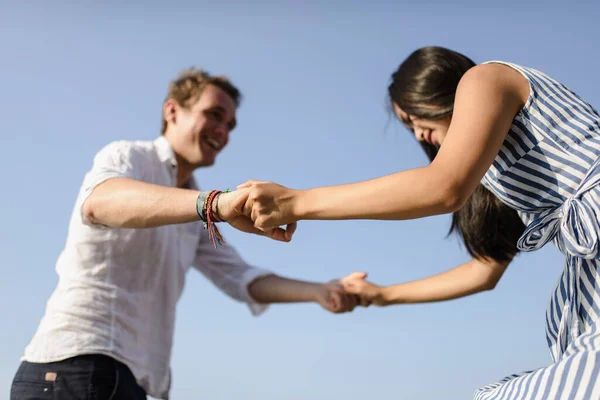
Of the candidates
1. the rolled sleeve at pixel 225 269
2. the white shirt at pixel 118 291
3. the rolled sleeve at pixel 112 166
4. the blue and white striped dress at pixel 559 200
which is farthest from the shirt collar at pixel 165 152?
the blue and white striped dress at pixel 559 200

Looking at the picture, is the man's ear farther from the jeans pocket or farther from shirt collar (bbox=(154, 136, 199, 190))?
the jeans pocket

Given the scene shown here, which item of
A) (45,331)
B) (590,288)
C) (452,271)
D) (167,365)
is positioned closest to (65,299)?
(45,331)

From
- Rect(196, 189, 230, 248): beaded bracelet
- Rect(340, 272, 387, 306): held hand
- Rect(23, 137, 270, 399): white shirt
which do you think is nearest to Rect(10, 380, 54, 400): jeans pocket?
Rect(23, 137, 270, 399): white shirt

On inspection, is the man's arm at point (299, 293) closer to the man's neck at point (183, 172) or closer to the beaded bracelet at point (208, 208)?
the man's neck at point (183, 172)

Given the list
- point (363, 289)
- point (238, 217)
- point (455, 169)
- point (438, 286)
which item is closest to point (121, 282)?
point (238, 217)

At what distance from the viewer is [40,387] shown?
129 inches

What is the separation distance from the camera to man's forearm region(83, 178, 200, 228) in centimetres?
295

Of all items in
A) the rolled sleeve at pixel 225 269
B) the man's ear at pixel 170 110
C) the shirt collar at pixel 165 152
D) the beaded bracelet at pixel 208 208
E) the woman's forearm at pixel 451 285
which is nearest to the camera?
the beaded bracelet at pixel 208 208

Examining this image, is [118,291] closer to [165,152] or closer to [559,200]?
[165,152]

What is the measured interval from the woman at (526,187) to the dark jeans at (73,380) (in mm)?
1436

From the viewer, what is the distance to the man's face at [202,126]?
4520mm

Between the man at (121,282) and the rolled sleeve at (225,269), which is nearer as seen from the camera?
the man at (121,282)

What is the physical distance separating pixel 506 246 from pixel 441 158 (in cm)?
137

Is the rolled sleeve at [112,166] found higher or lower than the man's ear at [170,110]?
lower
